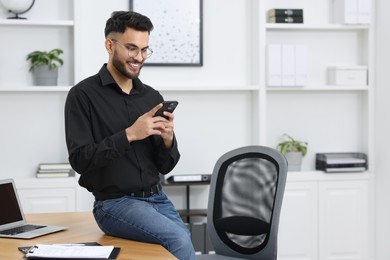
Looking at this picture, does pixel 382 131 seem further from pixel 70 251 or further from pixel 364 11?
pixel 70 251

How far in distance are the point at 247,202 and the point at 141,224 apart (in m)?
0.70

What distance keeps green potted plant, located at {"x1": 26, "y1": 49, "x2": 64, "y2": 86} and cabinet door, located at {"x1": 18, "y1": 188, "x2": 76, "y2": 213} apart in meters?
0.76

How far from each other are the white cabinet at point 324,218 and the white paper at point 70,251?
268cm

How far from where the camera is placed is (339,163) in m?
4.87

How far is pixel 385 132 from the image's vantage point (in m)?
4.86

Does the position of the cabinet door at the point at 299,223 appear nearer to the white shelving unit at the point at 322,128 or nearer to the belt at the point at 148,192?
the white shelving unit at the point at 322,128

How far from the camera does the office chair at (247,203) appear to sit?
→ 295cm

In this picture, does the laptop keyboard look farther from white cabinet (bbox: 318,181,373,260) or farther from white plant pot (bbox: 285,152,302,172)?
white cabinet (bbox: 318,181,373,260)

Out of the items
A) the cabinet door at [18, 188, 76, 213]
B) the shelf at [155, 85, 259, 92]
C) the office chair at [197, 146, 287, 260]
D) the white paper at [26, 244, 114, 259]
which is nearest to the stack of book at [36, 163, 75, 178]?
Answer: the cabinet door at [18, 188, 76, 213]

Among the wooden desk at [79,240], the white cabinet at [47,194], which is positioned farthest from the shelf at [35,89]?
the wooden desk at [79,240]

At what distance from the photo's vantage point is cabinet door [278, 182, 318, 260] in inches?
190

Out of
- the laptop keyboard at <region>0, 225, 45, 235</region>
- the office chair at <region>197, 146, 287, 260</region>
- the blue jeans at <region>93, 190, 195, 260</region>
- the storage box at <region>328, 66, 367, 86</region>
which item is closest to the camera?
the blue jeans at <region>93, 190, 195, 260</region>

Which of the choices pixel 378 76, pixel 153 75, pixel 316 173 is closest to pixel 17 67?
pixel 153 75

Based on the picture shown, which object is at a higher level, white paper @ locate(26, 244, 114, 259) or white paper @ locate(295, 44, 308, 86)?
A: white paper @ locate(295, 44, 308, 86)
